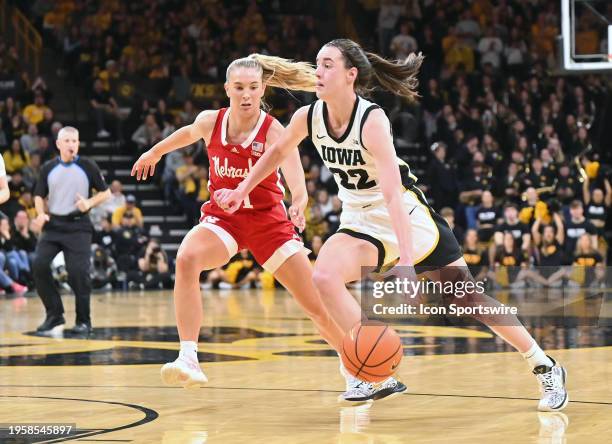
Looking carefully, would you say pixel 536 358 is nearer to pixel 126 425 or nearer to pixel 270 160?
pixel 270 160

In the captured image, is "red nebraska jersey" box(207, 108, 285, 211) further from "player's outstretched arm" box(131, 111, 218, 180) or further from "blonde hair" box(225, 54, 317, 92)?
"blonde hair" box(225, 54, 317, 92)

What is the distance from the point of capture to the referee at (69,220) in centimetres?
1188

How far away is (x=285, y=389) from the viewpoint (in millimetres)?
7789

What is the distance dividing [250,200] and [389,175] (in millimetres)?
1311

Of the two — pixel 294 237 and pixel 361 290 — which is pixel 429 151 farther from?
pixel 294 237

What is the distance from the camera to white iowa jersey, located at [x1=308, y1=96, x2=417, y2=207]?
668 cm

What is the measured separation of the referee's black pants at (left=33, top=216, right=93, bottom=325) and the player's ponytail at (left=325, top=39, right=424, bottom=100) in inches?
214

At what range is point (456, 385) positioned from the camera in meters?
7.88

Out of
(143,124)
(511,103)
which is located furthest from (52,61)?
(511,103)

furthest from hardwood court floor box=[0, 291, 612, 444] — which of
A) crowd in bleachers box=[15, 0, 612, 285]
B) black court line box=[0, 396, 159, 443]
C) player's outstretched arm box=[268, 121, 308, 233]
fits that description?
crowd in bleachers box=[15, 0, 612, 285]

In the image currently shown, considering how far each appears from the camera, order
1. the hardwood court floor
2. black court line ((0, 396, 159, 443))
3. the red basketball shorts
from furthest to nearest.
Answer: the red basketball shorts, the hardwood court floor, black court line ((0, 396, 159, 443))

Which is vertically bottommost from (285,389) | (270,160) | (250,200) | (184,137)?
(285,389)

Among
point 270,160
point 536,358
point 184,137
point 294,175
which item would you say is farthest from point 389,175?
point 184,137

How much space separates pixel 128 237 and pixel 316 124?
43.4ft
